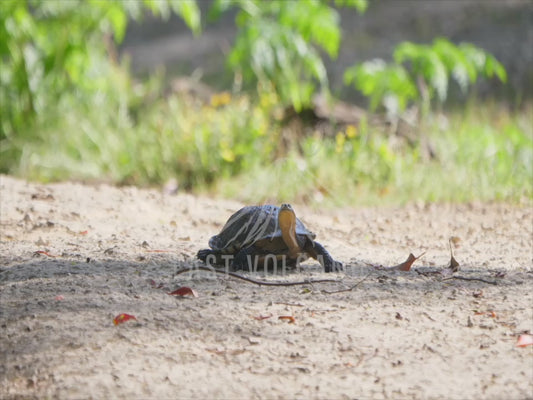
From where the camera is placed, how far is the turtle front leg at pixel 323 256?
3164 mm

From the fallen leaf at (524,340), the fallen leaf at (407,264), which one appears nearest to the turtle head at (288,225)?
the fallen leaf at (407,264)

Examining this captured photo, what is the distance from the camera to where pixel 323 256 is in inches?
125

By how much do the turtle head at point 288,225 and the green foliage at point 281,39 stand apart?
3.17 m

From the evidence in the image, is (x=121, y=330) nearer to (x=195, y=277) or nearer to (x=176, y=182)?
(x=195, y=277)

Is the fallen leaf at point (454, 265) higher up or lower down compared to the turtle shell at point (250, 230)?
lower down

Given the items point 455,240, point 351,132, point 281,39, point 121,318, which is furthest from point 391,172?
point 121,318

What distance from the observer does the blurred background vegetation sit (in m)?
5.70

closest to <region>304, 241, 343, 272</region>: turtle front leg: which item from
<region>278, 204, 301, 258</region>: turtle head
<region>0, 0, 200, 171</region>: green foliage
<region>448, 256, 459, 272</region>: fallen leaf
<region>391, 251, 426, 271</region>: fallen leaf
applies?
<region>278, 204, 301, 258</region>: turtle head

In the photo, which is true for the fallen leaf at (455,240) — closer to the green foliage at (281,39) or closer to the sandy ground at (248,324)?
the sandy ground at (248,324)

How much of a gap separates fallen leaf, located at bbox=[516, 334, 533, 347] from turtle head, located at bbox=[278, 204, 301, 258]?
103 centimetres

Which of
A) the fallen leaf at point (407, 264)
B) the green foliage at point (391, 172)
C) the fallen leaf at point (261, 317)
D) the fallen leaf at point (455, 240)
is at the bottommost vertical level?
the fallen leaf at point (261, 317)

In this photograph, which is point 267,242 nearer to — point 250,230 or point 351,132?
point 250,230

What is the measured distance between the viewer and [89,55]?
22.1 ft

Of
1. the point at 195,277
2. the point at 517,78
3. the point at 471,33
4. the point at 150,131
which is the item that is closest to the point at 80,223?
the point at 195,277
